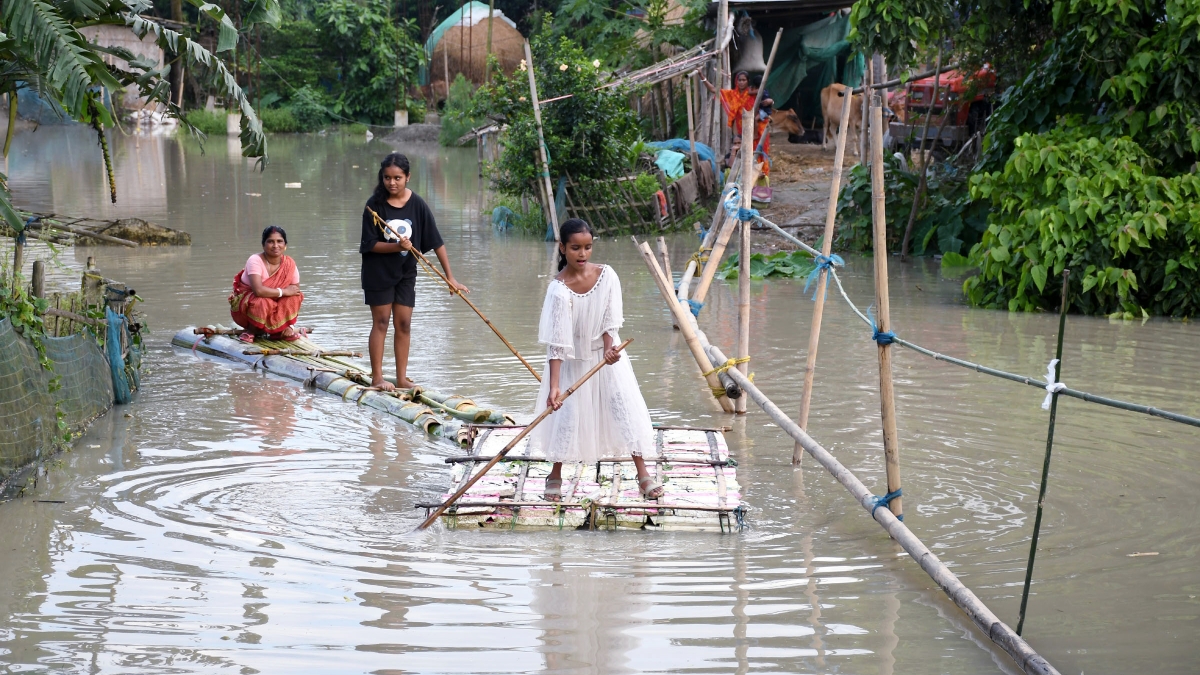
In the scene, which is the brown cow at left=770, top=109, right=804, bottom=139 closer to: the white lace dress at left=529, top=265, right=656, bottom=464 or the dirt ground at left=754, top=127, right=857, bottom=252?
the dirt ground at left=754, top=127, right=857, bottom=252

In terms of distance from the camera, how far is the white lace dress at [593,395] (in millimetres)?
4957

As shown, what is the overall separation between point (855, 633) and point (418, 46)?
3576 cm

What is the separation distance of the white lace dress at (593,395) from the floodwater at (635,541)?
1.47ft

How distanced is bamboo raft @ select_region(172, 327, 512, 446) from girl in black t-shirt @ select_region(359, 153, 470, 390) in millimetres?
154

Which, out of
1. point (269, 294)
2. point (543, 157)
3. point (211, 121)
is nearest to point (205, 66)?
point (269, 294)

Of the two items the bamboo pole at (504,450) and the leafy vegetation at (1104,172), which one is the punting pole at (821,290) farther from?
the leafy vegetation at (1104,172)

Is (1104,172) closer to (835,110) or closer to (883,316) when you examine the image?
(883,316)

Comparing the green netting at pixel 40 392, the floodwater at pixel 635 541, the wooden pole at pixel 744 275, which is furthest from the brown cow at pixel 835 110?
the green netting at pixel 40 392

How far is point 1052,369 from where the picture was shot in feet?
11.3

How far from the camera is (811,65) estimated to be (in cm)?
1883

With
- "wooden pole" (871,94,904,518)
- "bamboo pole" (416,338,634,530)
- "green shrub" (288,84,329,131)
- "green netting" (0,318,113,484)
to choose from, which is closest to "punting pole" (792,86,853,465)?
"wooden pole" (871,94,904,518)

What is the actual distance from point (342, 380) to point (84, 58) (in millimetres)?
2735

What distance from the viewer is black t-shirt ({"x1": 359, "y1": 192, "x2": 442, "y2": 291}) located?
675cm

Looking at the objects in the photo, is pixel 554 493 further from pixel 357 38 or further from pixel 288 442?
pixel 357 38
